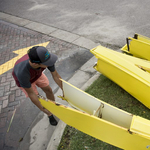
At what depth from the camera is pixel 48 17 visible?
762cm

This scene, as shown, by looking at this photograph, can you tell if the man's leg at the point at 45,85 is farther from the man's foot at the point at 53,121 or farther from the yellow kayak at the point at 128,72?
the yellow kayak at the point at 128,72

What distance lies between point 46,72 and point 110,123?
3.25 meters

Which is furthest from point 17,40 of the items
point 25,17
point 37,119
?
point 37,119

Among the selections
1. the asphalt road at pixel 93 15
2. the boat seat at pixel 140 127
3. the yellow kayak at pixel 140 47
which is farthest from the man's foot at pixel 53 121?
the asphalt road at pixel 93 15

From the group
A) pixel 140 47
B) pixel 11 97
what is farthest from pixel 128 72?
pixel 11 97

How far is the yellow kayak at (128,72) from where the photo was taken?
2.88 meters

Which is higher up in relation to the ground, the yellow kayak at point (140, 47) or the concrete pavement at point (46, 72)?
the yellow kayak at point (140, 47)

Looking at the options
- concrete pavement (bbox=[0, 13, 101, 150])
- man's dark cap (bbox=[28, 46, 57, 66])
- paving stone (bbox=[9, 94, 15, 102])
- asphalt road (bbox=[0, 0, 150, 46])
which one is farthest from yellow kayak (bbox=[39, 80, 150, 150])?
asphalt road (bbox=[0, 0, 150, 46])

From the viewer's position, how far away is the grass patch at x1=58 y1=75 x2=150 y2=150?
9.16ft

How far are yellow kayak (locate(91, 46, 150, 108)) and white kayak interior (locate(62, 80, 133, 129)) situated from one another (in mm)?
1016

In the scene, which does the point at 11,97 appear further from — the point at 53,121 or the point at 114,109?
the point at 114,109

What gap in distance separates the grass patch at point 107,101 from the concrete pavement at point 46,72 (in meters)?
0.41

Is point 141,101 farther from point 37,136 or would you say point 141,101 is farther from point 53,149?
point 37,136

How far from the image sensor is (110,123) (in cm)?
180
